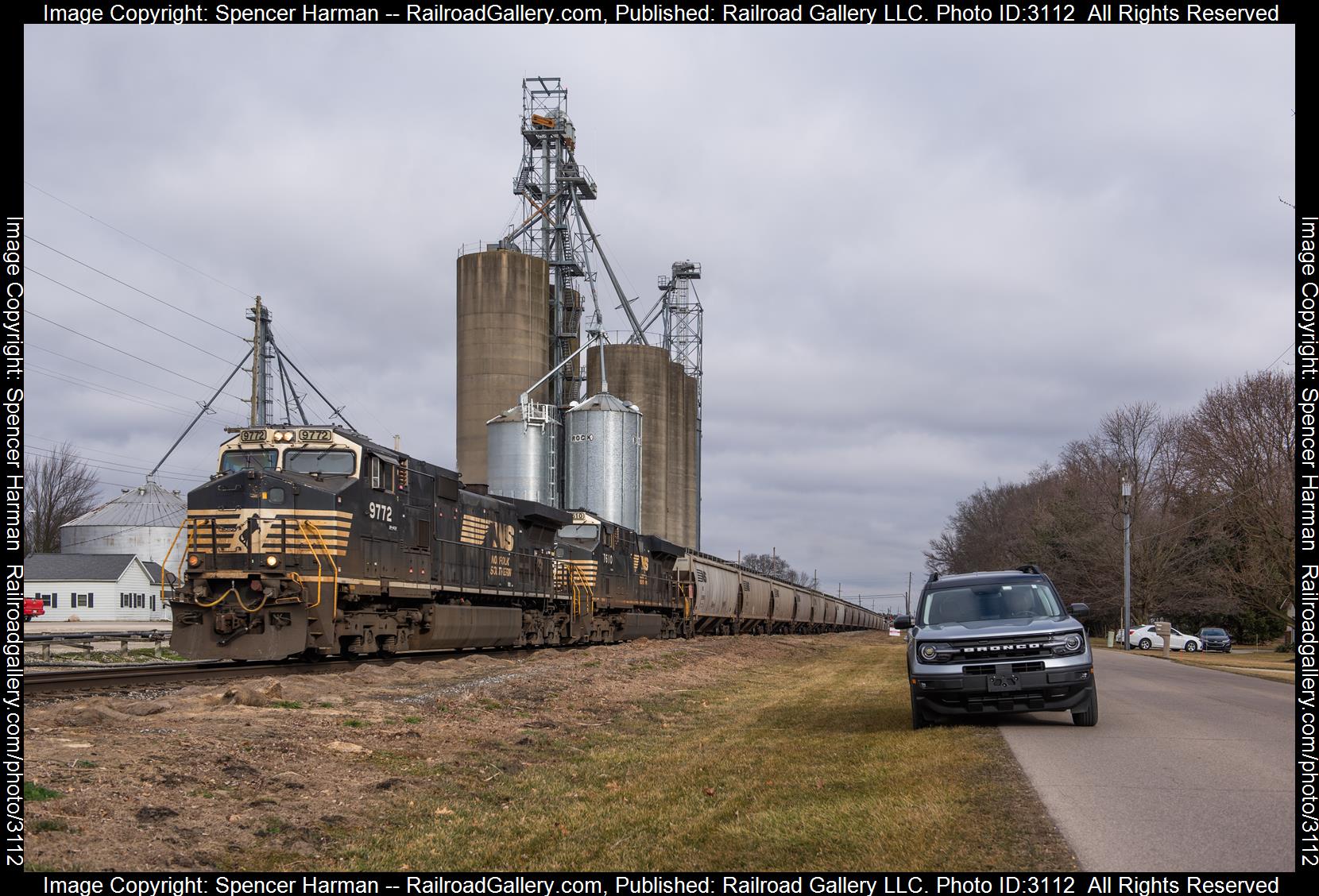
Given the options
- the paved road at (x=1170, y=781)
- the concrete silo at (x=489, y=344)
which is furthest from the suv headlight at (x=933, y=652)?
the concrete silo at (x=489, y=344)

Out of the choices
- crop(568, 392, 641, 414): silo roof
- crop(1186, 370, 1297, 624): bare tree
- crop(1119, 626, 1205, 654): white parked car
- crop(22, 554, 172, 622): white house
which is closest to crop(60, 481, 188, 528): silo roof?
crop(22, 554, 172, 622): white house

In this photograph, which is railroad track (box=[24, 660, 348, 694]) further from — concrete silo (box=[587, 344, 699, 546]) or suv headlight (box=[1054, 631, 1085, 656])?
concrete silo (box=[587, 344, 699, 546])

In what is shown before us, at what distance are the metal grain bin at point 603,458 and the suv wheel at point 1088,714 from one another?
47.2 metres

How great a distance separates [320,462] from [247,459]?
1.38m

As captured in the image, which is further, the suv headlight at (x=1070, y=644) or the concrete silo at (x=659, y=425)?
the concrete silo at (x=659, y=425)

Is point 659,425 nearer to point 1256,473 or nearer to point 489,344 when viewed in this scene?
point 489,344

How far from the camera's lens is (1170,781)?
859cm

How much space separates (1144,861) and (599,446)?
5453 cm

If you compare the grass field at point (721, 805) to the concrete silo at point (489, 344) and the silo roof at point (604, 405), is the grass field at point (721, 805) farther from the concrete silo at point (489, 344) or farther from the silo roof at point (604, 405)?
the silo roof at point (604, 405)

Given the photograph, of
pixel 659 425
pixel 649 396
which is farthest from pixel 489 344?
pixel 659 425

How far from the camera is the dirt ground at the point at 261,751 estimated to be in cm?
699

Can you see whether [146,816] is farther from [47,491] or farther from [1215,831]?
[47,491]

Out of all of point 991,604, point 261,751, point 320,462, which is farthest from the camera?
point 320,462
